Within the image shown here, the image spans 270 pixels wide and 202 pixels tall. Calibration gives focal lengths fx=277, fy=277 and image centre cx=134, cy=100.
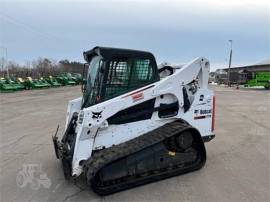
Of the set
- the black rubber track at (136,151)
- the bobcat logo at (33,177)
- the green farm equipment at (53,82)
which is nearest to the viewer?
the black rubber track at (136,151)

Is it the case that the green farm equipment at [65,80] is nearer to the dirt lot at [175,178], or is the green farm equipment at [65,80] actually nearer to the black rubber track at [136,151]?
the dirt lot at [175,178]

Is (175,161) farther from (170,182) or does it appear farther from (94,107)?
(94,107)

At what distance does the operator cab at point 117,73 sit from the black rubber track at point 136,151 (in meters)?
0.80

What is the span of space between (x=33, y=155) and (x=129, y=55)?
9.84ft

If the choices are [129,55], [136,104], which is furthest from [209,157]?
[129,55]

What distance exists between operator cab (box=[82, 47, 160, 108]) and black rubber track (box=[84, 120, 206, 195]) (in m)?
0.80

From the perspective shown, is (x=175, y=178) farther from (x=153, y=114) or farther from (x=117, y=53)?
(x=117, y=53)

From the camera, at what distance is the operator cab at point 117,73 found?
4.35 meters

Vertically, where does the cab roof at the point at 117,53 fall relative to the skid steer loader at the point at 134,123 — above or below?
above

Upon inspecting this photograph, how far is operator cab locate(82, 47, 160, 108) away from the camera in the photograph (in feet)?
14.3

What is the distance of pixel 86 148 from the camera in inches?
161

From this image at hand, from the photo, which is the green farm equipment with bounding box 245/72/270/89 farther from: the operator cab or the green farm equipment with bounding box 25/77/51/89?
the operator cab

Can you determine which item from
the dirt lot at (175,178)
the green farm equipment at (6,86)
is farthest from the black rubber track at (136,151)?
the green farm equipment at (6,86)

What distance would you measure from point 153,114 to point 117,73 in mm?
926
